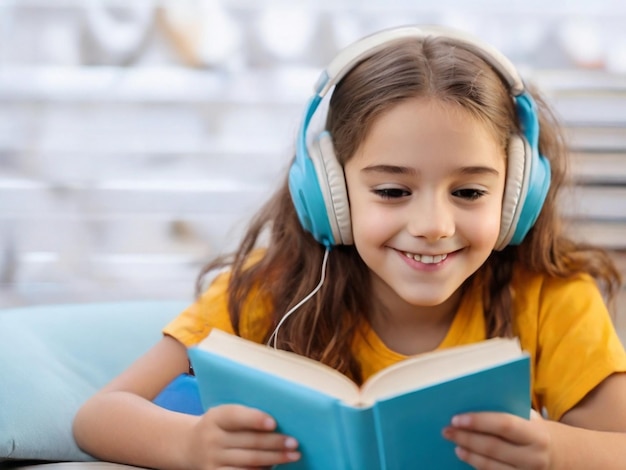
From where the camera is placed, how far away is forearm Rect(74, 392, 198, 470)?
3.21ft

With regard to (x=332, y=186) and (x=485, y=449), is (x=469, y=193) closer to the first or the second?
(x=332, y=186)

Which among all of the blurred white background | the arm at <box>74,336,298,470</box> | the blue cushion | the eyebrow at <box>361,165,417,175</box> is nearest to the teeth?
the eyebrow at <box>361,165,417,175</box>

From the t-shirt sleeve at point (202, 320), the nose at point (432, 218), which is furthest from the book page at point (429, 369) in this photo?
the t-shirt sleeve at point (202, 320)

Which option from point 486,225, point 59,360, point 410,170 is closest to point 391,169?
point 410,170

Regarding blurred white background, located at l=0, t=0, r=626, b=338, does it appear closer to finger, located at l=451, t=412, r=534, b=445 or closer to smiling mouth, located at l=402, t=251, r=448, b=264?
smiling mouth, located at l=402, t=251, r=448, b=264

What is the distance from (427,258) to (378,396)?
316mm

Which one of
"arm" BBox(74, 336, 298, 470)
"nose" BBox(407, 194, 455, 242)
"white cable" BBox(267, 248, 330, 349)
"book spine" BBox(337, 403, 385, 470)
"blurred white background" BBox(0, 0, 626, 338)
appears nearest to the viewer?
"book spine" BBox(337, 403, 385, 470)

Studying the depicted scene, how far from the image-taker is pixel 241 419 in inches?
32.3

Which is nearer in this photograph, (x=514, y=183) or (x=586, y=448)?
(x=586, y=448)

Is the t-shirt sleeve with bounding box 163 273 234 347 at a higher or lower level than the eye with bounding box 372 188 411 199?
lower

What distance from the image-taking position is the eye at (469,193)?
102cm

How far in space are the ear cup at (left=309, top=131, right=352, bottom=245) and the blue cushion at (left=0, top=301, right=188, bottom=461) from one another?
0.43 m

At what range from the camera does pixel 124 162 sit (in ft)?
5.51

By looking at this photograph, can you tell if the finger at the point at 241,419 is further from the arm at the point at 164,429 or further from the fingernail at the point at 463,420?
the fingernail at the point at 463,420
